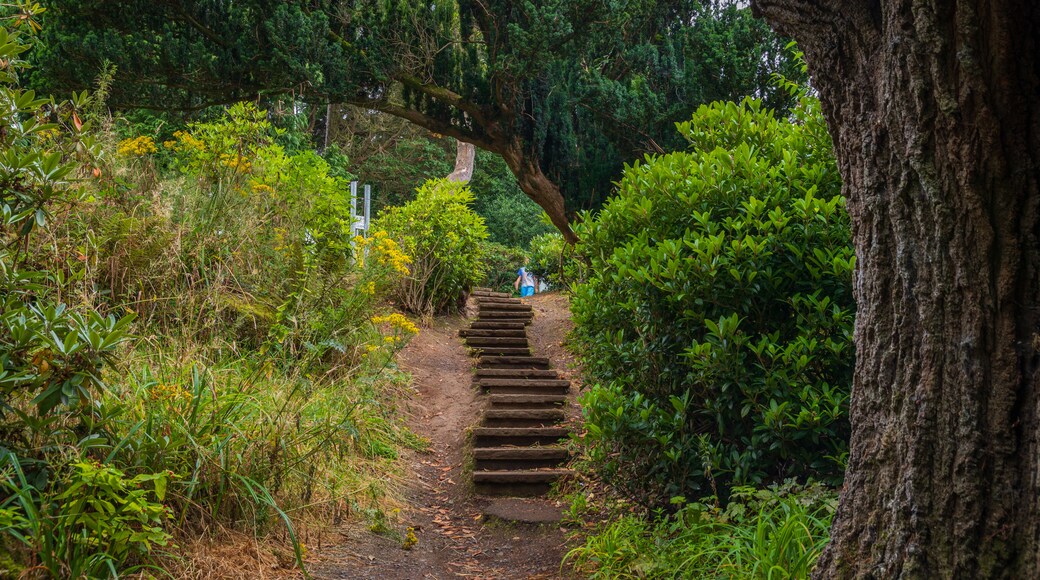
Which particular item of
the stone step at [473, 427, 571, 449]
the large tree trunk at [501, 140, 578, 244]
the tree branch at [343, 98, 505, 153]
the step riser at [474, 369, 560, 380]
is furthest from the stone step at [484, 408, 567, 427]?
the tree branch at [343, 98, 505, 153]

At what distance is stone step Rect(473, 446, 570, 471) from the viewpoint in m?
6.93

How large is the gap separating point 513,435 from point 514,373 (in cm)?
215

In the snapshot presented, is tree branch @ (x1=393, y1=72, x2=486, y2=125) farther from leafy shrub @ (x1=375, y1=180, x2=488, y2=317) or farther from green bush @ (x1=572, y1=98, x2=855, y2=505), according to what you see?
green bush @ (x1=572, y1=98, x2=855, y2=505)

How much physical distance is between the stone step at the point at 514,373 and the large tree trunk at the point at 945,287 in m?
6.92

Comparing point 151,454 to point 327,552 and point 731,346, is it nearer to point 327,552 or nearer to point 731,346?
point 327,552

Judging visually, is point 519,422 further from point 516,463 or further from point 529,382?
point 529,382

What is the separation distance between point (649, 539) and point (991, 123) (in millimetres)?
2883

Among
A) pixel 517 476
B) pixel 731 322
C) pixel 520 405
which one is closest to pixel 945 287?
pixel 731 322

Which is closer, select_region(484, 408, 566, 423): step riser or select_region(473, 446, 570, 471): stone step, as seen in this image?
select_region(473, 446, 570, 471): stone step

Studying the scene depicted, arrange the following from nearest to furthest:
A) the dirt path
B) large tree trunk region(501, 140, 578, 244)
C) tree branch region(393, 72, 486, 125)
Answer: the dirt path
tree branch region(393, 72, 486, 125)
large tree trunk region(501, 140, 578, 244)

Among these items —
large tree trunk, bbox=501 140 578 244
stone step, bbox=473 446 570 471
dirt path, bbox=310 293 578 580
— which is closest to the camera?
dirt path, bbox=310 293 578 580

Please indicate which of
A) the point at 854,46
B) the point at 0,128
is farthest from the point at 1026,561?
the point at 0,128

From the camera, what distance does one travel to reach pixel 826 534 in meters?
3.09

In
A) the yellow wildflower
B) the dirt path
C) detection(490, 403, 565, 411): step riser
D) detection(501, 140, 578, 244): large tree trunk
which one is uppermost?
detection(501, 140, 578, 244): large tree trunk
